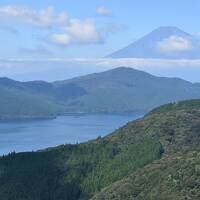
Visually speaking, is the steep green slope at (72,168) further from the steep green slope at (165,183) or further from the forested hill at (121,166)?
the steep green slope at (165,183)

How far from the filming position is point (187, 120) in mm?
143375

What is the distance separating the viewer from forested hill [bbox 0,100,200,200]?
8375 centimetres

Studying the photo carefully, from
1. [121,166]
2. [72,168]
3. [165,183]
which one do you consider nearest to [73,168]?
[72,168]

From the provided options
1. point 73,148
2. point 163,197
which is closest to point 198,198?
point 163,197

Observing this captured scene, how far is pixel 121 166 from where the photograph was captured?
4560 inches

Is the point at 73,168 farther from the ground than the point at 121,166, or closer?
closer

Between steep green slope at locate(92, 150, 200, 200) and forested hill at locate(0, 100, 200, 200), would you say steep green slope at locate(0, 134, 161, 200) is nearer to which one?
forested hill at locate(0, 100, 200, 200)

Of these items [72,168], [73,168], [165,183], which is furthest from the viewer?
[72,168]

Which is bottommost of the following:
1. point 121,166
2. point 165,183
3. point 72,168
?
point 72,168

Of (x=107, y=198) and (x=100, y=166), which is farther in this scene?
(x=100, y=166)

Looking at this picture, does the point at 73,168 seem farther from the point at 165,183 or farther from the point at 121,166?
the point at 165,183

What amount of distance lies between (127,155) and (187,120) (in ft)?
87.4

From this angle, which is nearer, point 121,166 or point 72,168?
point 121,166

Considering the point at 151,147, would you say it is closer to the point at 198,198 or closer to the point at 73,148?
the point at 73,148
